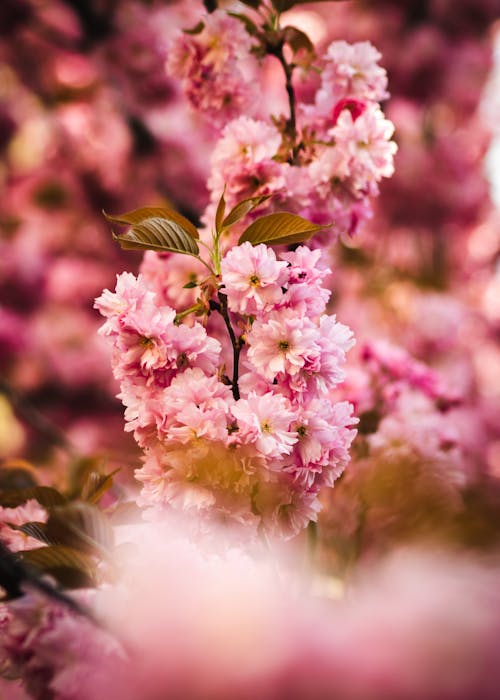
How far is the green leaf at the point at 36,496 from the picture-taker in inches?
21.0

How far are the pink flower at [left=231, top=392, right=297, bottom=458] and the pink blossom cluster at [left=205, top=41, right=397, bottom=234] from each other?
19 cm

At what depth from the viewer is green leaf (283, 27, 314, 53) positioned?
0.63m

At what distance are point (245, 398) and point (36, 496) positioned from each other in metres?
0.19

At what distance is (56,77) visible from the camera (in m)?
2.12

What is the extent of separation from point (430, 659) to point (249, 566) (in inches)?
7.4

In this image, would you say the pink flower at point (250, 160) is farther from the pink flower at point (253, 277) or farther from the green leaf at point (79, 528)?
the green leaf at point (79, 528)

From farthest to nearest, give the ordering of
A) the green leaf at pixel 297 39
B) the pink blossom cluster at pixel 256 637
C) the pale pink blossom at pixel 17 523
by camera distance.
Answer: the green leaf at pixel 297 39 → the pale pink blossom at pixel 17 523 → the pink blossom cluster at pixel 256 637

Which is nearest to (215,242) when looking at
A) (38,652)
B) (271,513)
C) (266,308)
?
(266,308)

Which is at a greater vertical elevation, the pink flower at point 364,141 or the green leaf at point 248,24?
the green leaf at point 248,24

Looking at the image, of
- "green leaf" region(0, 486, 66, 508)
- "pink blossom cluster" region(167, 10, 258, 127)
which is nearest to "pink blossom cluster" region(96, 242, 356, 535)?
"green leaf" region(0, 486, 66, 508)

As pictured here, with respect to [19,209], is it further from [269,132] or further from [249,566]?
[249,566]

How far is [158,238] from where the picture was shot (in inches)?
18.6

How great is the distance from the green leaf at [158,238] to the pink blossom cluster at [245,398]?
3 centimetres

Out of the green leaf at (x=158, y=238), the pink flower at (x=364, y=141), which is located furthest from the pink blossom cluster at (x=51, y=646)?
the pink flower at (x=364, y=141)
